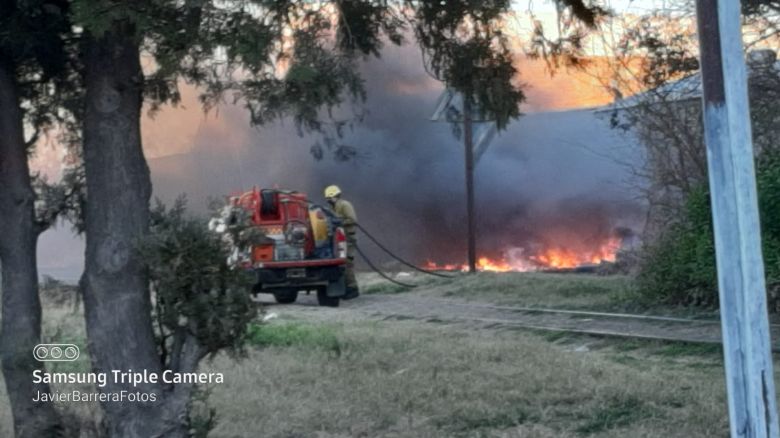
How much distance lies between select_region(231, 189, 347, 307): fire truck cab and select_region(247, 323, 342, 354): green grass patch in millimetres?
3528

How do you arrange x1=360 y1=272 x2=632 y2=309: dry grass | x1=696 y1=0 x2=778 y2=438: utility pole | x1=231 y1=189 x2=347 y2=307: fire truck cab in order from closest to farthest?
1. x1=696 y1=0 x2=778 y2=438: utility pole
2. x1=360 y1=272 x2=632 y2=309: dry grass
3. x1=231 y1=189 x2=347 y2=307: fire truck cab

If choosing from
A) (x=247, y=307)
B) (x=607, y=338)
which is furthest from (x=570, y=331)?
(x=247, y=307)

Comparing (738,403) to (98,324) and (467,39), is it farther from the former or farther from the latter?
(467,39)

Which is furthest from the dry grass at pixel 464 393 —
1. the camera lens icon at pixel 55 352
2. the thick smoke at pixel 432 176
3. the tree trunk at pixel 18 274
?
the thick smoke at pixel 432 176

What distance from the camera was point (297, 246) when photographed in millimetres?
18484

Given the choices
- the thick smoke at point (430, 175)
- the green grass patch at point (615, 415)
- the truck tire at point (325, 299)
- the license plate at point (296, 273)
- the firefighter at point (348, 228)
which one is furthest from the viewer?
the thick smoke at point (430, 175)

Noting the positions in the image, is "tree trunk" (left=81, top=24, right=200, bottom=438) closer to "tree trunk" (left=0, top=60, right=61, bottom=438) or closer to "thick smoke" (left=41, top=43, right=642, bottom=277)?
"tree trunk" (left=0, top=60, right=61, bottom=438)

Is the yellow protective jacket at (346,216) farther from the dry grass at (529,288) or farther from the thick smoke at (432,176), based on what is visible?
the thick smoke at (432,176)

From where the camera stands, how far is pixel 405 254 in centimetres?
3056

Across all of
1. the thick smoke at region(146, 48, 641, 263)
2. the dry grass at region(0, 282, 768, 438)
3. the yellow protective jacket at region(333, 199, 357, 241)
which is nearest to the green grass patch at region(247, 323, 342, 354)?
the dry grass at region(0, 282, 768, 438)

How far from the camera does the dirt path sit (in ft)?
45.2

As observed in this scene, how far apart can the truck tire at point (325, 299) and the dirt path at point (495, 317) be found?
0.64 ft

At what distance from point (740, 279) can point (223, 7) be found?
360 cm

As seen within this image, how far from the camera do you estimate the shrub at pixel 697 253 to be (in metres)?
13.1
